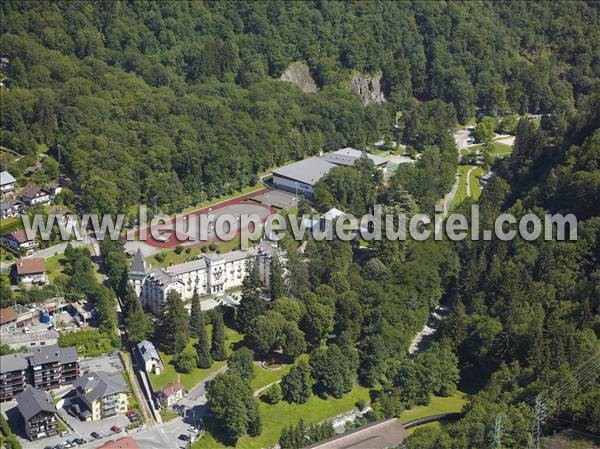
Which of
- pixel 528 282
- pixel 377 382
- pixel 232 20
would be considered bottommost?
pixel 377 382

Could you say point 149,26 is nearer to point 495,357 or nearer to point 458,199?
point 458,199

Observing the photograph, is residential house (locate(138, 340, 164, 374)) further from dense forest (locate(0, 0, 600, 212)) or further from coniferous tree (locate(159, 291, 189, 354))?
dense forest (locate(0, 0, 600, 212))

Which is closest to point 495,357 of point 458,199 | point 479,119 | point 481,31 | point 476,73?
point 458,199

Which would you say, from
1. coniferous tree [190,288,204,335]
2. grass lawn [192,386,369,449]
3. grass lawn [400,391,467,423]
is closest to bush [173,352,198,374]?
coniferous tree [190,288,204,335]

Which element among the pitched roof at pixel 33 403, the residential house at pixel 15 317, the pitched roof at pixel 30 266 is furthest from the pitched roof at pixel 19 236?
the pitched roof at pixel 33 403

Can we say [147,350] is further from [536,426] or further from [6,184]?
[6,184]

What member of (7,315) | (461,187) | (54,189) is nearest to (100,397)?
(7,315)
